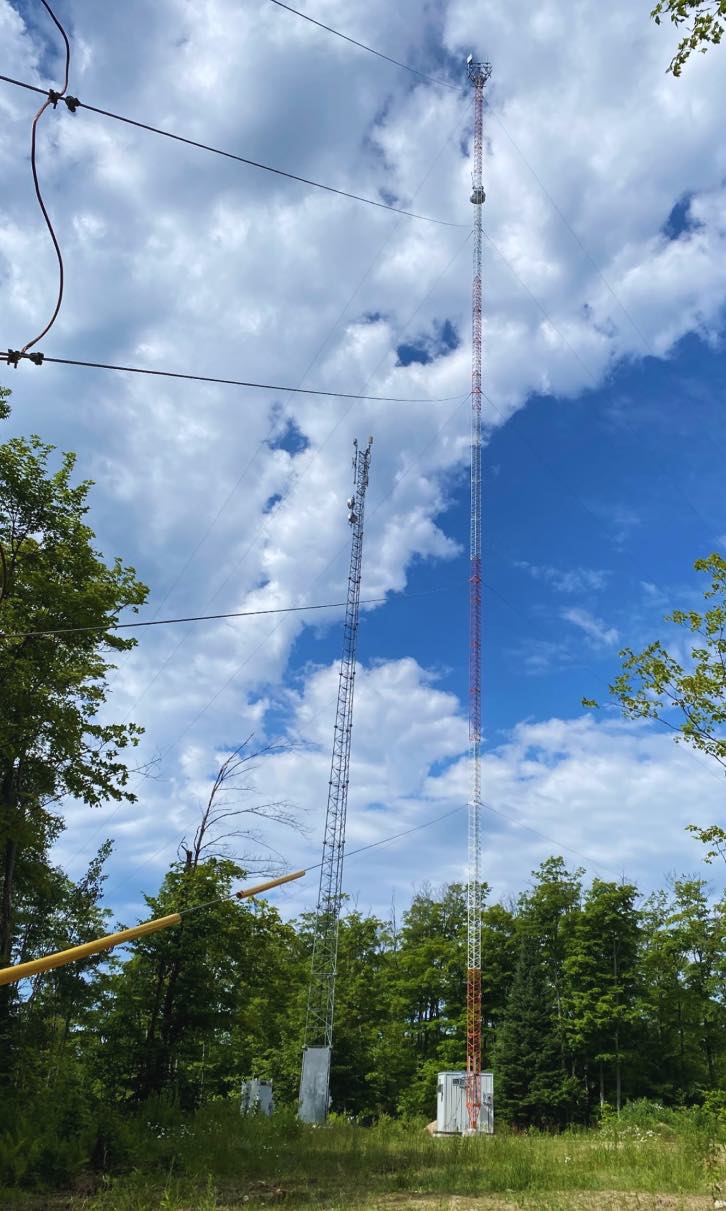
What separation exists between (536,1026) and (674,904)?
10.7m

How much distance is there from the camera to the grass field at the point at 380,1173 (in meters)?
12.6

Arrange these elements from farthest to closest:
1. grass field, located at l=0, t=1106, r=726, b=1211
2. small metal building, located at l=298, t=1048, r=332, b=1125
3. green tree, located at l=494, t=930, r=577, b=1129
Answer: green tree, located at l=494, t=930, r=577, b=1129 < small metal building, located at l=298, t=1048, r=332, b=1125 < grass field, located at l=0, t=1106, r=726, b=1211

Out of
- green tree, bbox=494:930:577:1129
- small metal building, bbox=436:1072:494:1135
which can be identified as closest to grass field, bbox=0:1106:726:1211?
small metal building, bbox=436:1072:494:1135

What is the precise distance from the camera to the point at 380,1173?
17344 mm

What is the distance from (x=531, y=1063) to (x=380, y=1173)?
3474cm

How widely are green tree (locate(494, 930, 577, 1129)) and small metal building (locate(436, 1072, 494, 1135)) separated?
18.1 ft

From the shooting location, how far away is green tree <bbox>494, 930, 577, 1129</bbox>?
46.7m

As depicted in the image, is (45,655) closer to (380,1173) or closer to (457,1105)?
(380,1173)

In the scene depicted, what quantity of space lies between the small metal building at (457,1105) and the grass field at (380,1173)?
20143 mm

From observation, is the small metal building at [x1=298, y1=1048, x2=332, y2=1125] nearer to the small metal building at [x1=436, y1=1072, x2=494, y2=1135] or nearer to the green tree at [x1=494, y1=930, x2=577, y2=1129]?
the small metal building at [x1=436, y1=1072, x2=494, y2=1135]

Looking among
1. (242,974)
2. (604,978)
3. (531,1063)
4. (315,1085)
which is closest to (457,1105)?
(315,1085)

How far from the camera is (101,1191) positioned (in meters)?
13.4

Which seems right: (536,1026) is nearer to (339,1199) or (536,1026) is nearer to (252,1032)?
(252,1032)

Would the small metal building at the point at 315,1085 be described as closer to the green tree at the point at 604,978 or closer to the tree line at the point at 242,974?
the tree line at the point at 242,974
